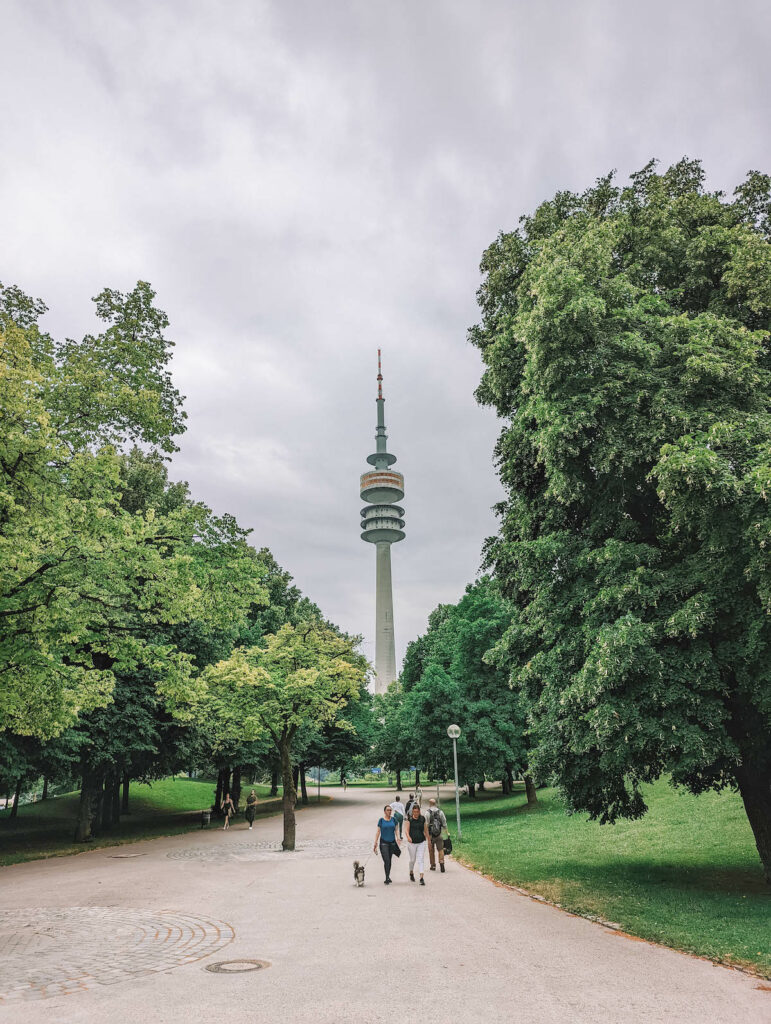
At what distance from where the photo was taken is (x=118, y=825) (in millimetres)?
31094

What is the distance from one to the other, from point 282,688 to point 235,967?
12.4m

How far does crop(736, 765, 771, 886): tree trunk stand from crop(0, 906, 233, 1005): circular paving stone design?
9.13 meters

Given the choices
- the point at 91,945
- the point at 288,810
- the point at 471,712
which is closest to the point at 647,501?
the point at 91,945

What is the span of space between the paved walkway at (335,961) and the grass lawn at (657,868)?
743 mm

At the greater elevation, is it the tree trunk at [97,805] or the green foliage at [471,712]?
the green foliage at [471,712]

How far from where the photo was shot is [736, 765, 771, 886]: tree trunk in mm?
11898

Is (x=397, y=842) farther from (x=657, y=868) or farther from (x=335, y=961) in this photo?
(x=335, y=961)

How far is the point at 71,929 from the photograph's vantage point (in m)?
9.40

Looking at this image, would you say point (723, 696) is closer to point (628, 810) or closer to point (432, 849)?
point (628, 810)

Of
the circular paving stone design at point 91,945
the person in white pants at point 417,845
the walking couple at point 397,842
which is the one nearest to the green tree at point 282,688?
the walking couple at point 397,842

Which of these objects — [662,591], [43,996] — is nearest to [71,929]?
[43,996]

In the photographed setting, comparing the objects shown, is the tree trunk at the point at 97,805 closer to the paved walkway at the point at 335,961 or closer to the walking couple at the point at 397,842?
the paved walkway at the point at 335,961

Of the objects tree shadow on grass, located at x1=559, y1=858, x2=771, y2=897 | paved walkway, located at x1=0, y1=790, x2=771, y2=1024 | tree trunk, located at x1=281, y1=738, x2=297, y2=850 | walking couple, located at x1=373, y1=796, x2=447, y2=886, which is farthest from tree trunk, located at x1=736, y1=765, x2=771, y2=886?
tree trunk, located at x1=281, y1=738, x2=297, y2=850

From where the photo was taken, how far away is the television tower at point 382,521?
406 feet
